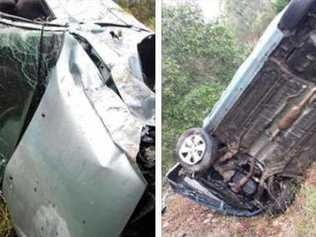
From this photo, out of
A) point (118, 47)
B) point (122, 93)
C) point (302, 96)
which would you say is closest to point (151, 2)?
point (118, 47)

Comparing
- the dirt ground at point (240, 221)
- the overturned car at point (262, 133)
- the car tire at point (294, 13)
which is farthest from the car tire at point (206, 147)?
the car tire at point (294, 13)

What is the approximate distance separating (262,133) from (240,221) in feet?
1.32

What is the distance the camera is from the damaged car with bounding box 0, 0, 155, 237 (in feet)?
9.70

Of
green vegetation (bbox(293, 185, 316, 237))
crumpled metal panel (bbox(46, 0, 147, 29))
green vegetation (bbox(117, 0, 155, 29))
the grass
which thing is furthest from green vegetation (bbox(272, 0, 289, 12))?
green vegetation (bbox(117, 0, 155, 29))

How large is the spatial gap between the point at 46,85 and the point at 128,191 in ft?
2.73

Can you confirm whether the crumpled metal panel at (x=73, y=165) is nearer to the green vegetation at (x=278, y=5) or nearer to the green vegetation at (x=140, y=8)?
the green vegetation at (x=278, y=5)

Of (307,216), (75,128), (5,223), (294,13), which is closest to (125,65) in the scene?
(75,128)

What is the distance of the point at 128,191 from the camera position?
2.88 meters

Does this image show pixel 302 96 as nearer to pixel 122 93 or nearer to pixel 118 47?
pixel 122 93

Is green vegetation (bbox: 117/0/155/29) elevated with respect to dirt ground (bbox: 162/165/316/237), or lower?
lower

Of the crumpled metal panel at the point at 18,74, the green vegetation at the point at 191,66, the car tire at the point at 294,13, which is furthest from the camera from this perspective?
the crumpled metal panel at the point at 18,74

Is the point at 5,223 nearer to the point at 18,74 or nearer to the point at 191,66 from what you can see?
the point at 18,74

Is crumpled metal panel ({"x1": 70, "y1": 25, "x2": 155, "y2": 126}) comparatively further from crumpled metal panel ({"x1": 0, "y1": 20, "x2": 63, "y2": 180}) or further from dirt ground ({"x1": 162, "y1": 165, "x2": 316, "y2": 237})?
dirt ground ({"x1": 162, "y1": 165, "x2": 316, "y2": 237})

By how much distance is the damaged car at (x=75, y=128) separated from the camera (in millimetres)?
2957
